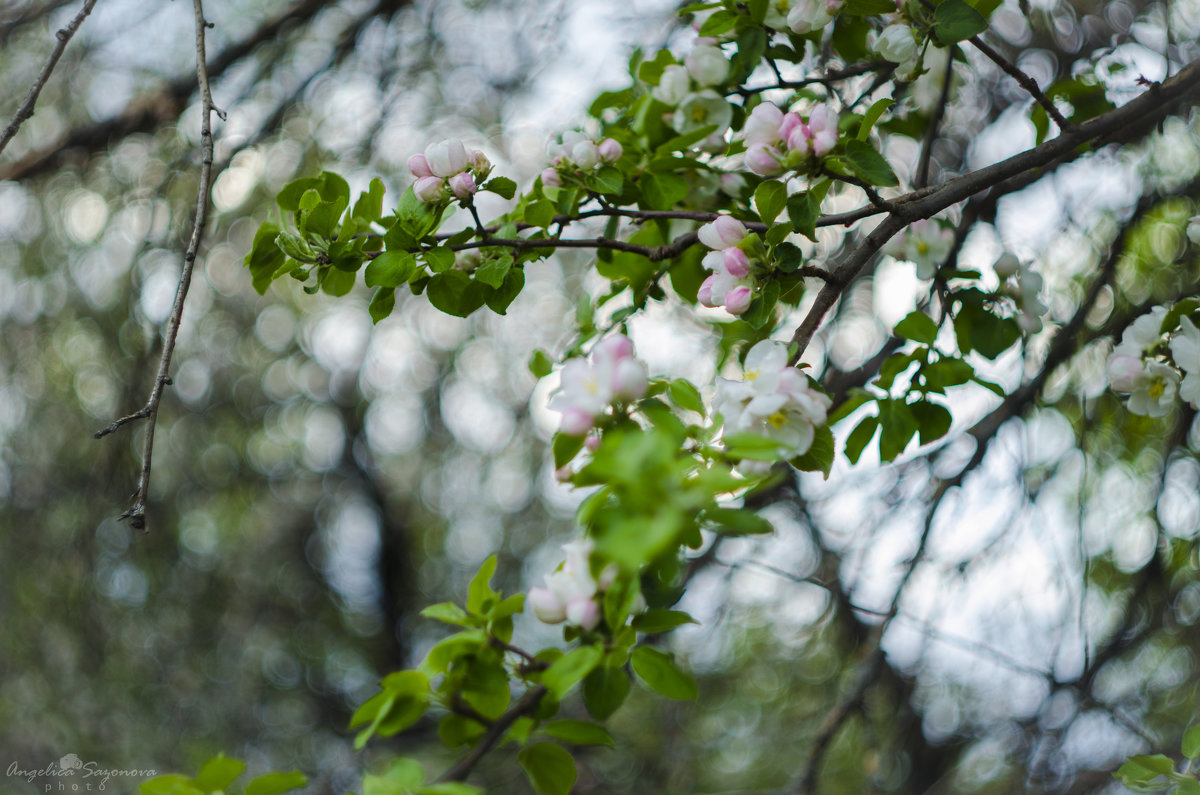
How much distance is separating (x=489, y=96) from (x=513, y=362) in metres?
1.69

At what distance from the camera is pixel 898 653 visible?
7.75ft

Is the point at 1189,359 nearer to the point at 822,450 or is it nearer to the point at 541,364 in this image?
the point at 822,450

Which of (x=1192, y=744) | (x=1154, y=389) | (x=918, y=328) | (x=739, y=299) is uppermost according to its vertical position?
(x=739, y=299)

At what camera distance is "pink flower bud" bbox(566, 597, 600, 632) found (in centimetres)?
75

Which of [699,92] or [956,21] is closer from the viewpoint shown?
[956,21]

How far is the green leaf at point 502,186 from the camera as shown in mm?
1038

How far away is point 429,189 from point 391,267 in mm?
105

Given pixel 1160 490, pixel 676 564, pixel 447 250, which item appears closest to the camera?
pixel 676 564

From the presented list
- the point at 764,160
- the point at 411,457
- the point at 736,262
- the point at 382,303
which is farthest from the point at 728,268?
the point at 411,457

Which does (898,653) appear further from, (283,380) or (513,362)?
(283,380)

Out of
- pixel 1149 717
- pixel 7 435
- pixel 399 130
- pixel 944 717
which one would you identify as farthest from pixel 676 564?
pixel 7 435

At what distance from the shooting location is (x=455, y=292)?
40.6 inches

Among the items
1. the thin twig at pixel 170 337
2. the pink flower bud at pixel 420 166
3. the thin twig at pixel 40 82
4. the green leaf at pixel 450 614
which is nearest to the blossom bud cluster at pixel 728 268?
the pink flower bud at pixel 420 166

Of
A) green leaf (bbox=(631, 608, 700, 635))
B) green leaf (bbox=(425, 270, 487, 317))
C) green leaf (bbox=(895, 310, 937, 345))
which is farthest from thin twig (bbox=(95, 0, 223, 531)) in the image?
green leaf (bbox=(895, 310, 937, 345))
